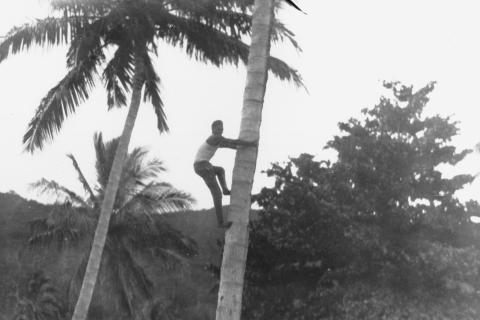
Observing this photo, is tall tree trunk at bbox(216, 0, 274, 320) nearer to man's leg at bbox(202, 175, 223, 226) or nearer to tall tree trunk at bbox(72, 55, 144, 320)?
man's leg at bbox(202, 175, 223, 226)

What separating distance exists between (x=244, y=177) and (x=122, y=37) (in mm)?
9371

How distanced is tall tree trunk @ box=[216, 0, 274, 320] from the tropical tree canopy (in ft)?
23.8

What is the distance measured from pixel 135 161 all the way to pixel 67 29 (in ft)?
20.7

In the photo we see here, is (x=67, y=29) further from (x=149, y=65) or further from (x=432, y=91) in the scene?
(x=432, y=91)

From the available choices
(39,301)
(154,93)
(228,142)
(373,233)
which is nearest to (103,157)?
(154,93)

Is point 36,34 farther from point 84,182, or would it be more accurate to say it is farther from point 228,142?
point 228,142

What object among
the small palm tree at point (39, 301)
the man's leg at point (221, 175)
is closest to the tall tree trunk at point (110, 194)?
the man's leg at point (221, 175)

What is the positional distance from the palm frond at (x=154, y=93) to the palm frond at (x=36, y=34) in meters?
1.99

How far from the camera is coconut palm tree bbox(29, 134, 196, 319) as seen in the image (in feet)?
63.7

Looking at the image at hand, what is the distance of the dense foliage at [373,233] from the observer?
1677cm

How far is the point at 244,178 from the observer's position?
6844mm

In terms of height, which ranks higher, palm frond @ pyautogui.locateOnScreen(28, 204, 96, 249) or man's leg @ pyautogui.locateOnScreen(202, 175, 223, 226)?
palm frond @ pyautogui.locateOnScreen(28, 204, 96, 249)

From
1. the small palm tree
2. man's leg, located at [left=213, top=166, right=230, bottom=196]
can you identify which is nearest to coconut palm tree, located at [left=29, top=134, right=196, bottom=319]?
the small palm tree

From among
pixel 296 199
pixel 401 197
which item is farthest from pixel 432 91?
pixel 296 199
